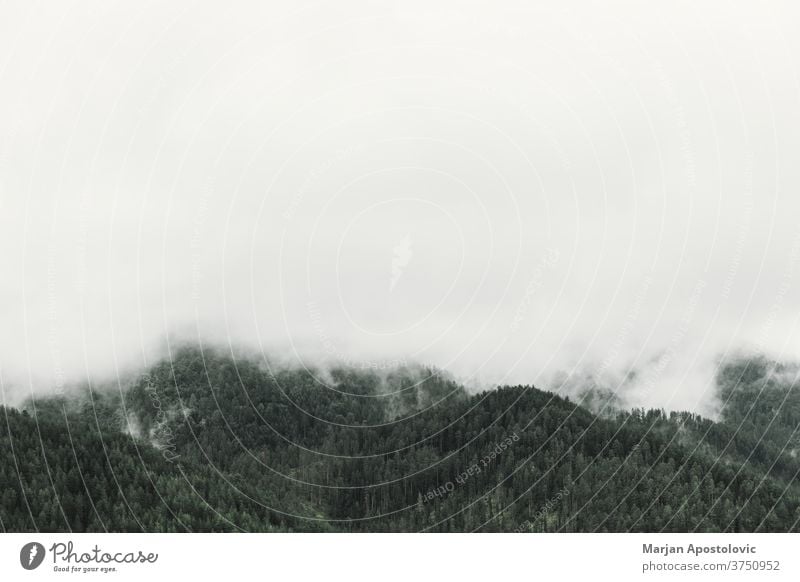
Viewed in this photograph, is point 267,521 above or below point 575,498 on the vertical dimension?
above

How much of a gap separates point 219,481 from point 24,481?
48229mm

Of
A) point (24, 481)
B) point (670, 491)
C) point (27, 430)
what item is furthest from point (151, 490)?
point (670, 491)

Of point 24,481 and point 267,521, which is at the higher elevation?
point 24,481
